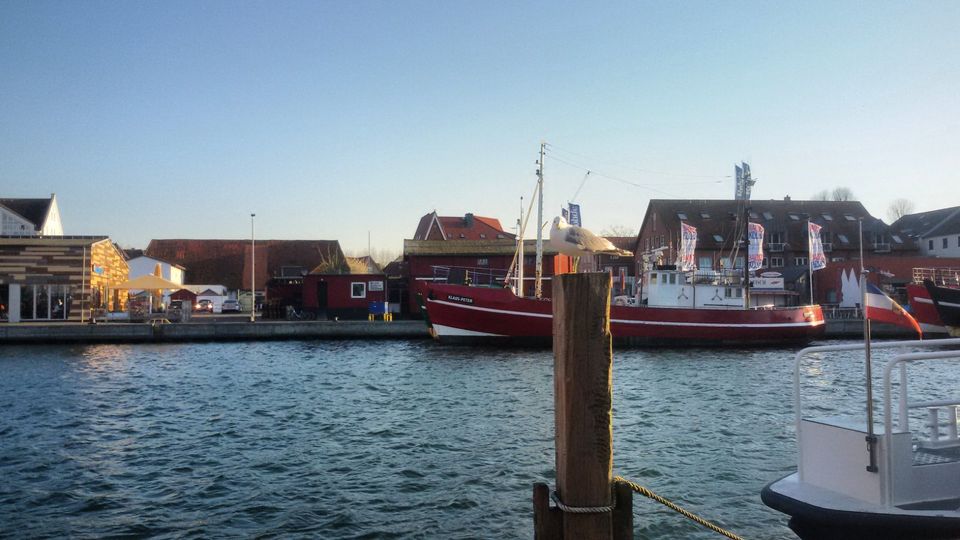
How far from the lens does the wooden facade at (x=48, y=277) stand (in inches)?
1623

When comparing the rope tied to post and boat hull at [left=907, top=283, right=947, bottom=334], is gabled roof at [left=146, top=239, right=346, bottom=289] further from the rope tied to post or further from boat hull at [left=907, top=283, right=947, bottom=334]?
the rope tied to post

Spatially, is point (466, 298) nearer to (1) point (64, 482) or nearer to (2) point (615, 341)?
(2) point (615, 341)

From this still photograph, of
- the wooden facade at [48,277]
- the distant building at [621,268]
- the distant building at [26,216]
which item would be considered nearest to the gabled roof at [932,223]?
the distant building at [621,268]

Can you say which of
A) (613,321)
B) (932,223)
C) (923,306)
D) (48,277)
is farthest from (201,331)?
(932,223)

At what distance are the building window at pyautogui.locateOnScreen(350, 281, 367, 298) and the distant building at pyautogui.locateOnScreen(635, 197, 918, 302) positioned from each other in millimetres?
26297

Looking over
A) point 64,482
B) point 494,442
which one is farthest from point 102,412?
point 494,442

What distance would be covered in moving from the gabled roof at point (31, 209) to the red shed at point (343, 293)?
1111 inches

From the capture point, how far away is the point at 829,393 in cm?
1788

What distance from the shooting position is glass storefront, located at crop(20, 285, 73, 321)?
137 ft

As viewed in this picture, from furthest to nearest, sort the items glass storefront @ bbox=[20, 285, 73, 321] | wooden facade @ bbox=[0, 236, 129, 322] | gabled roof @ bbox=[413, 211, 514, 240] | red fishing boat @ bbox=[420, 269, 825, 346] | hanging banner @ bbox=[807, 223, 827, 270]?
gabled roof @ bbox=[413, 211, 514, 240]
hanging banner @ bbox=[807, 223, 827, 270]
glass storefront @ bbox=[20, 285, 73, 321]
wooden facade @ bbox=[0, 236, 129, 322]
red fishing boat @ bbox=[420, 269, 825, 346]

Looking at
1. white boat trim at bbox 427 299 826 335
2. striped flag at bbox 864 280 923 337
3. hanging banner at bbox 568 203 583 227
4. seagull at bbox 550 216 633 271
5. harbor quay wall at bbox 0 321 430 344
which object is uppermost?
hanging banner at bbox 568 203 583 227

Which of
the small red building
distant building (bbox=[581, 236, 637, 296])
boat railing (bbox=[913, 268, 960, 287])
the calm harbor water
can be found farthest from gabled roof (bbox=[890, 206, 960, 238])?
the calm harbor water

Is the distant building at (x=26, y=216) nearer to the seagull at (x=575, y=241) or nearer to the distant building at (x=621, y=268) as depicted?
the seagull at (x=575, y=241)

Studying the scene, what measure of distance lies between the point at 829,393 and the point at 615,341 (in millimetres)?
17003
